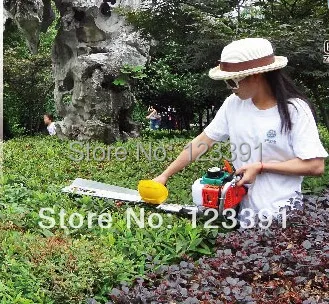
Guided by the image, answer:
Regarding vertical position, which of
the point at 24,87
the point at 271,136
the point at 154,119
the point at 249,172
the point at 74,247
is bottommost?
the point at 154,119

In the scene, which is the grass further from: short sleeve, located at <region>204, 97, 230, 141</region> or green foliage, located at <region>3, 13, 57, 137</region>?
green foliage, located at <region>3, 13, 57, 137</region>

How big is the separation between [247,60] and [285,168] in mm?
463

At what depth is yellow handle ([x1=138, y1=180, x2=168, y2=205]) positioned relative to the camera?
2496 millimetres

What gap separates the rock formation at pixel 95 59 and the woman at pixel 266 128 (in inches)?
233

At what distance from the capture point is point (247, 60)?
236 centimetres

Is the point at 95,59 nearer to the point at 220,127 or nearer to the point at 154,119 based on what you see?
Answer: the point at 154,119

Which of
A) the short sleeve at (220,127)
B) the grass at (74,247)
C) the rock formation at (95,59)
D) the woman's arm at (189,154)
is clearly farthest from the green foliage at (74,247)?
the rock formation at (95,59)

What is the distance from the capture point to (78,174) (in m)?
5.38

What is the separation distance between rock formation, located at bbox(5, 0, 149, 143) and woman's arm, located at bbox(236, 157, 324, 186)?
20.0 ft

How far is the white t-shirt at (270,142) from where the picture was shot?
94.0 inches

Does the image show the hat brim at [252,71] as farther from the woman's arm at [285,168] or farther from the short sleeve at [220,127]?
the woman's arm at [285,168]

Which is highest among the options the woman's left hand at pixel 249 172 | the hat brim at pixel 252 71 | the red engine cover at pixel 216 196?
the hat brim at pixel 252 71

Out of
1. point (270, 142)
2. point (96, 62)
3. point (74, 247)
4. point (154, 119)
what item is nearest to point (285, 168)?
point (270, 142)

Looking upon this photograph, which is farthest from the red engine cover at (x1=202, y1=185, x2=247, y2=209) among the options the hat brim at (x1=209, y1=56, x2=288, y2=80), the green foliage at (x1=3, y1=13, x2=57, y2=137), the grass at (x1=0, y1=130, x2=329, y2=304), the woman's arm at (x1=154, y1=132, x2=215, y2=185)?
the green foliage at (x1=3, y1=13, x2=57, y2=137)
